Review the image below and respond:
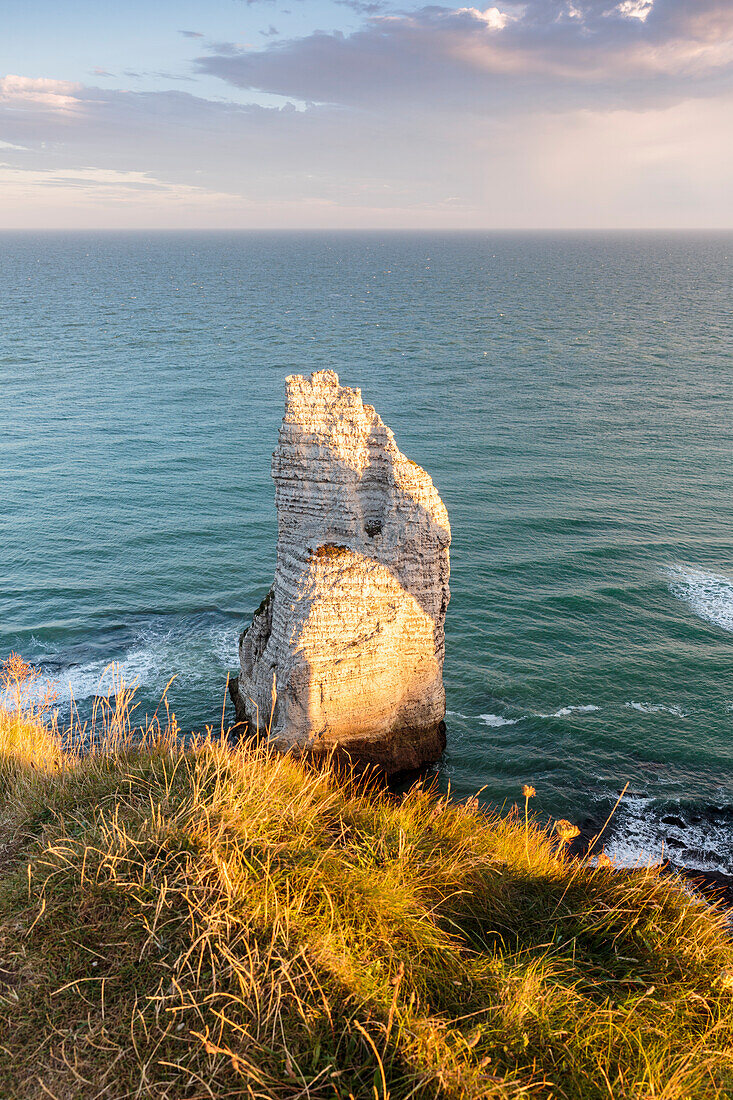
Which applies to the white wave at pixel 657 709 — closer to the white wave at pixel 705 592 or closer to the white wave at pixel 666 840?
the white wave at pixel 666 840

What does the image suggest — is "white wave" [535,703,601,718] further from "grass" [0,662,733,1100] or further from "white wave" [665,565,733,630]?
"grass" [0,662,733,1100]

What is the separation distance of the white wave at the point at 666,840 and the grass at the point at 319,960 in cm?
1143

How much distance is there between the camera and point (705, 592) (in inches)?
1303

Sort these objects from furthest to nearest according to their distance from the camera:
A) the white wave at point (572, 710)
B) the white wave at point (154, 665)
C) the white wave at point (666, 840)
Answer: the white wave at point (154, 665)
the white wave at point (572, 710)
the white wave at point (666, 840)

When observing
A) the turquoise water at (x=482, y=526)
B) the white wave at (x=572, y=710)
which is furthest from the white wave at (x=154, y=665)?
the white wave at (x=572, y=710)

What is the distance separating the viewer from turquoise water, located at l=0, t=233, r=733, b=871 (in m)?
24.5

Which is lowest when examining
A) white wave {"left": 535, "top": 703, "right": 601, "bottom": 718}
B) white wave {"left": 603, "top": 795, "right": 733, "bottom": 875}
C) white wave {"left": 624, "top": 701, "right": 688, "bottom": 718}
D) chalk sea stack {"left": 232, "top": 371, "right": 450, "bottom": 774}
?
white wave {"left": 603, "top": 795, "right": 733, "bottom": 875}

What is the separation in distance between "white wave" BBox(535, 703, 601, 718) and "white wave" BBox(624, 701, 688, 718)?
1248 mm

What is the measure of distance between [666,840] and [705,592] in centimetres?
1636

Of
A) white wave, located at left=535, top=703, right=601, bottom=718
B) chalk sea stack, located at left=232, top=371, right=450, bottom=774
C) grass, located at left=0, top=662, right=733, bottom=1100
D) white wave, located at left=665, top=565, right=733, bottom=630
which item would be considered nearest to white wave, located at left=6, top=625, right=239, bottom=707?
chalk sea stack, located at left=232, top=371, right=450, bottom=774

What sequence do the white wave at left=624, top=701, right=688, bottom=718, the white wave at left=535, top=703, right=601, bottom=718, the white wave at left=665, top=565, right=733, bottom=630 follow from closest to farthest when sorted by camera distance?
the white wave at left=624, top=701, right=688, bottom=718 < the white wave at left=535, top=703, right=601, bottom=718 < the white wave at left=665, top=565, right=733, bottom=630

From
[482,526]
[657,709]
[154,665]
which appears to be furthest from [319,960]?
[482,526]

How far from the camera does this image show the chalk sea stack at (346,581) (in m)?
18.9

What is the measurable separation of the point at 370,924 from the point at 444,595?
1399 cm
